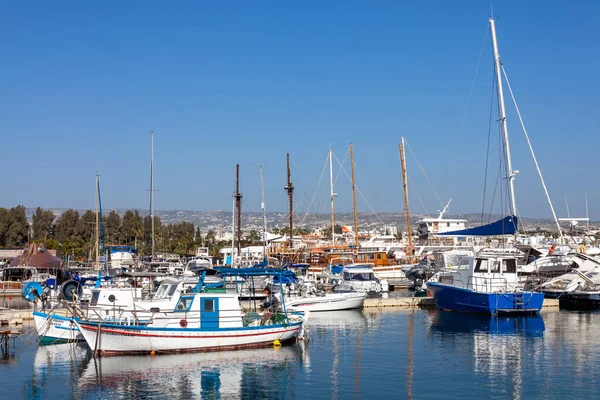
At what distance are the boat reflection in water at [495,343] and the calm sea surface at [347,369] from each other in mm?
54

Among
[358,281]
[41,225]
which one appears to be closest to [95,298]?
[358,281]

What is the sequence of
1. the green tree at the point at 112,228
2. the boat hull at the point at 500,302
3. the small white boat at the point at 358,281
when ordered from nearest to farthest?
the boat hull at the point at 500,302 < the small white boat at the point at 358,281 < the green tree at the point at 112,228

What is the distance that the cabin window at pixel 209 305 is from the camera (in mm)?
33562

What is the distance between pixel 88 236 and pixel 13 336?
8966cm

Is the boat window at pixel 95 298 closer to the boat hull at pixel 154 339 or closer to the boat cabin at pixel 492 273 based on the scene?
the boat hull at pixel 154 339

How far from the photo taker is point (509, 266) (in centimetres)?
4869

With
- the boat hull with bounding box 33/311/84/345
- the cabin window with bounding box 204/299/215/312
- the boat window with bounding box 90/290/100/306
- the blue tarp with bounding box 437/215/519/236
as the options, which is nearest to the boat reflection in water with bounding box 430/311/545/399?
the blue tarp with bounding box 437/215/519/236

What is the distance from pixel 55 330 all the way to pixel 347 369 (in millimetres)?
16282

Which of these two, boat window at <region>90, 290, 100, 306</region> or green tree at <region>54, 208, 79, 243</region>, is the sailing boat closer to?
boat window at <region>90, 290, 100, 306</region>

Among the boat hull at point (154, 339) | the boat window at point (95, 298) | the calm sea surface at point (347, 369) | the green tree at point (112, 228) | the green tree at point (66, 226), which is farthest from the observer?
the green tree at point (112, 228)

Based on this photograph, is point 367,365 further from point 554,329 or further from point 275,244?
point 275,244

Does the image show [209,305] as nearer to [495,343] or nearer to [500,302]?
[495,343]

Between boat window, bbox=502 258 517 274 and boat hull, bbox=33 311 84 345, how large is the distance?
27.8 meters

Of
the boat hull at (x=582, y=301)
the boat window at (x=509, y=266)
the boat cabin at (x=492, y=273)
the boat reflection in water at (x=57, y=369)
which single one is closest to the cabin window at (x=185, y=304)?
the boat reflection in water at (x=57, y=369)
